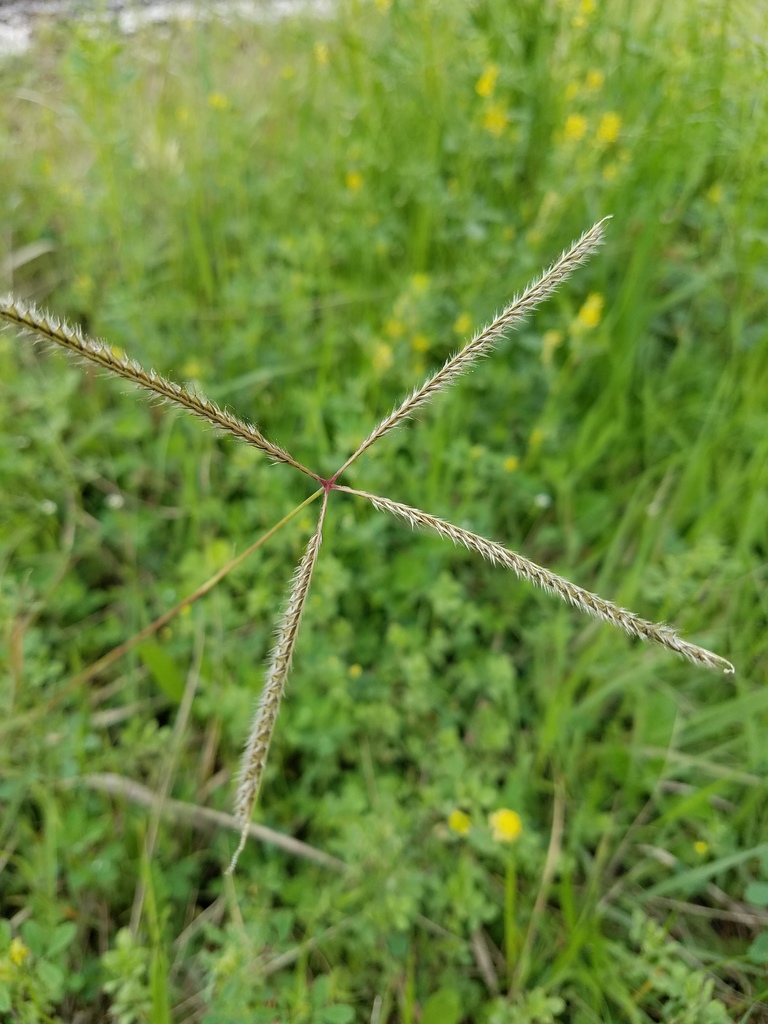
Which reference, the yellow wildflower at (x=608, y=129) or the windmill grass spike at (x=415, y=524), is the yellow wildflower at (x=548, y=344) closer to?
the yellow wildflower at (x=608, y=129)

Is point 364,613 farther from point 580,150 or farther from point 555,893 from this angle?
point 580,150

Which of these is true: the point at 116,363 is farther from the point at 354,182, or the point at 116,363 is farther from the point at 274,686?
the point at 354,182

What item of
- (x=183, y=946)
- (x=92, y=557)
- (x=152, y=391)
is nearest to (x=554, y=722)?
(x=183, y=946)

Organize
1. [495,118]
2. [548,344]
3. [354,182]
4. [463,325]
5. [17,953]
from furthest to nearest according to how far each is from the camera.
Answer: [354,182]
[495,118]
[463,325]
[548,344]
[17,953]

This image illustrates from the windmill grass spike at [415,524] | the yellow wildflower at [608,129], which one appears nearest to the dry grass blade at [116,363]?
the windmill grass spike at [415,524]

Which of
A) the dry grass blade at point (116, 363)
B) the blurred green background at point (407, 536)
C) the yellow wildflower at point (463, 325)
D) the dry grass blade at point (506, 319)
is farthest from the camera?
the yellow wildflower at point (463, 325)

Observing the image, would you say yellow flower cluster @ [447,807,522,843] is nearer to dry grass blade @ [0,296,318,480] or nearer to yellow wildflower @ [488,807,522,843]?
yellow wildflower @ [488,807,522,843]

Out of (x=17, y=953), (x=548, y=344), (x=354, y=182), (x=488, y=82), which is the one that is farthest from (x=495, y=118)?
(x=17, y=953)
